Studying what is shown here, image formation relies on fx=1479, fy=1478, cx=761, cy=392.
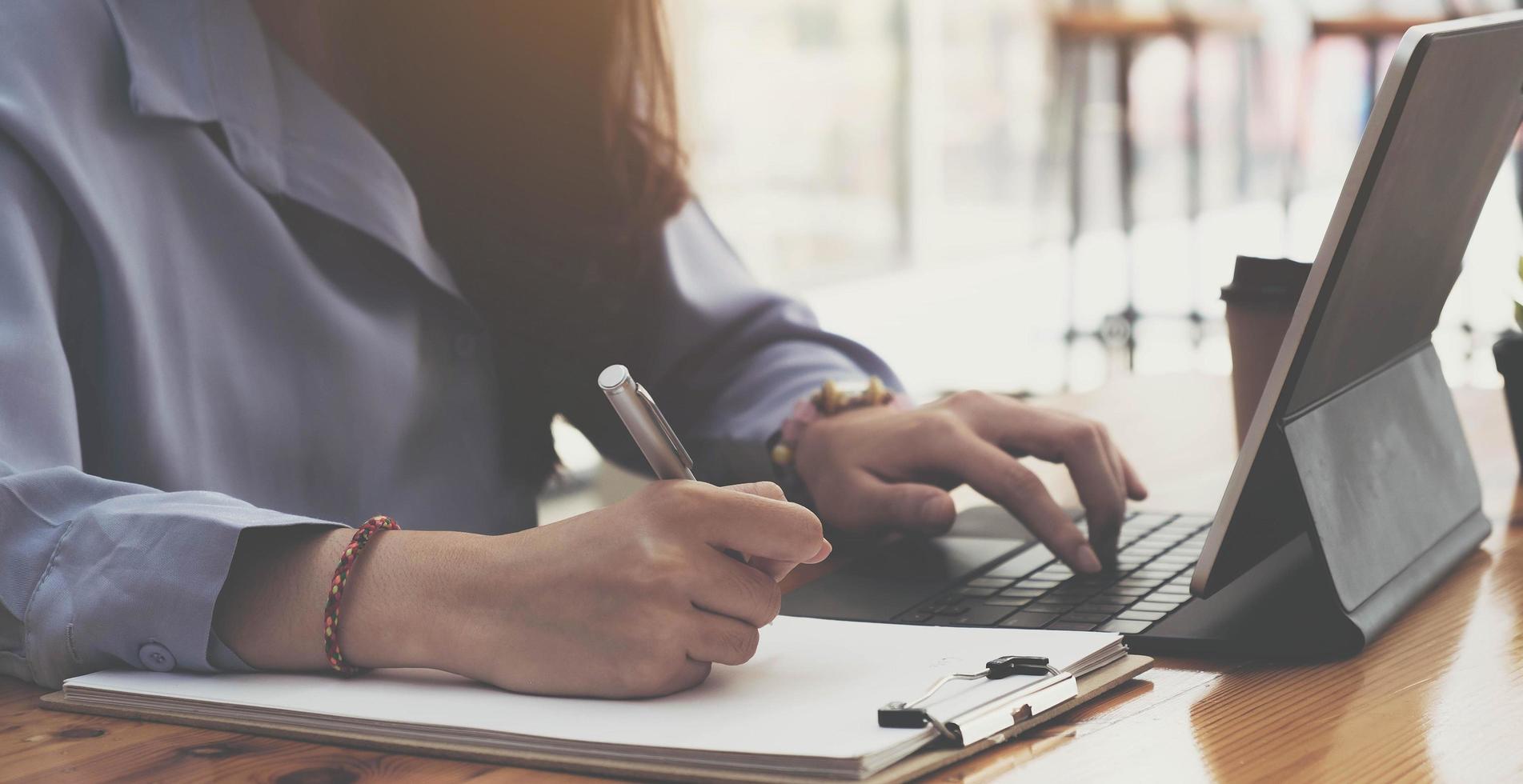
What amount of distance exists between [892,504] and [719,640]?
1.19ft

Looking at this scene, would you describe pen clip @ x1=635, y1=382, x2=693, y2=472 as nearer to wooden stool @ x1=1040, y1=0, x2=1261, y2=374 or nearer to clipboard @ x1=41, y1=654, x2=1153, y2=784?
clipboard @ x1=41, y1=654, x2=1153, y2=784

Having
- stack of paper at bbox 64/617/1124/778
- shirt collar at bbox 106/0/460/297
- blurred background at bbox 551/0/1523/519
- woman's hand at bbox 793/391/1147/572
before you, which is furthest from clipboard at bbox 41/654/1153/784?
blurred background at bbox 551/0/1523/519

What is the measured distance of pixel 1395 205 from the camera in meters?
0.70

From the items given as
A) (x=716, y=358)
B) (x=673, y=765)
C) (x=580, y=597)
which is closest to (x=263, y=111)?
(x=716, y=358)

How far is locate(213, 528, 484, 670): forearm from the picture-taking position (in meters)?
0.63

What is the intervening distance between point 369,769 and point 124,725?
0.48 feet

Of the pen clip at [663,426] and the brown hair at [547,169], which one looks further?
the brown hair at [547,169]

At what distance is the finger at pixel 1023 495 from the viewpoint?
2.77 feet

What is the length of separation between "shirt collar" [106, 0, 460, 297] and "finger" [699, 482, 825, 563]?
0.51m

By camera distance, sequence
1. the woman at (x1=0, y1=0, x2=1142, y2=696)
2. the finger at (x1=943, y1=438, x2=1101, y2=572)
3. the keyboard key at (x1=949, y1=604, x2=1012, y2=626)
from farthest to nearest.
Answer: the finger at (x1=943, y1=438, x2=1101, y2=572) → the keyboard key at (x1=949, y1=604, x2=1012, y2=626) → the woman at (x1=0, y1=0, x2=1142, y2=696)

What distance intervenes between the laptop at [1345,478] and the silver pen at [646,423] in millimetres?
178

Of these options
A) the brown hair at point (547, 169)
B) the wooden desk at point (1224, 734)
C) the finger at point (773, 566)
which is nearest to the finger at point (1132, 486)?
the wooden desk at point (1224, 734)

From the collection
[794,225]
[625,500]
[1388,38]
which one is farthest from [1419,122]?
[794,225]

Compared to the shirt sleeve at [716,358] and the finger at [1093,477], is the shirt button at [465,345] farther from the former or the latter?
the finger at [1093,477]
